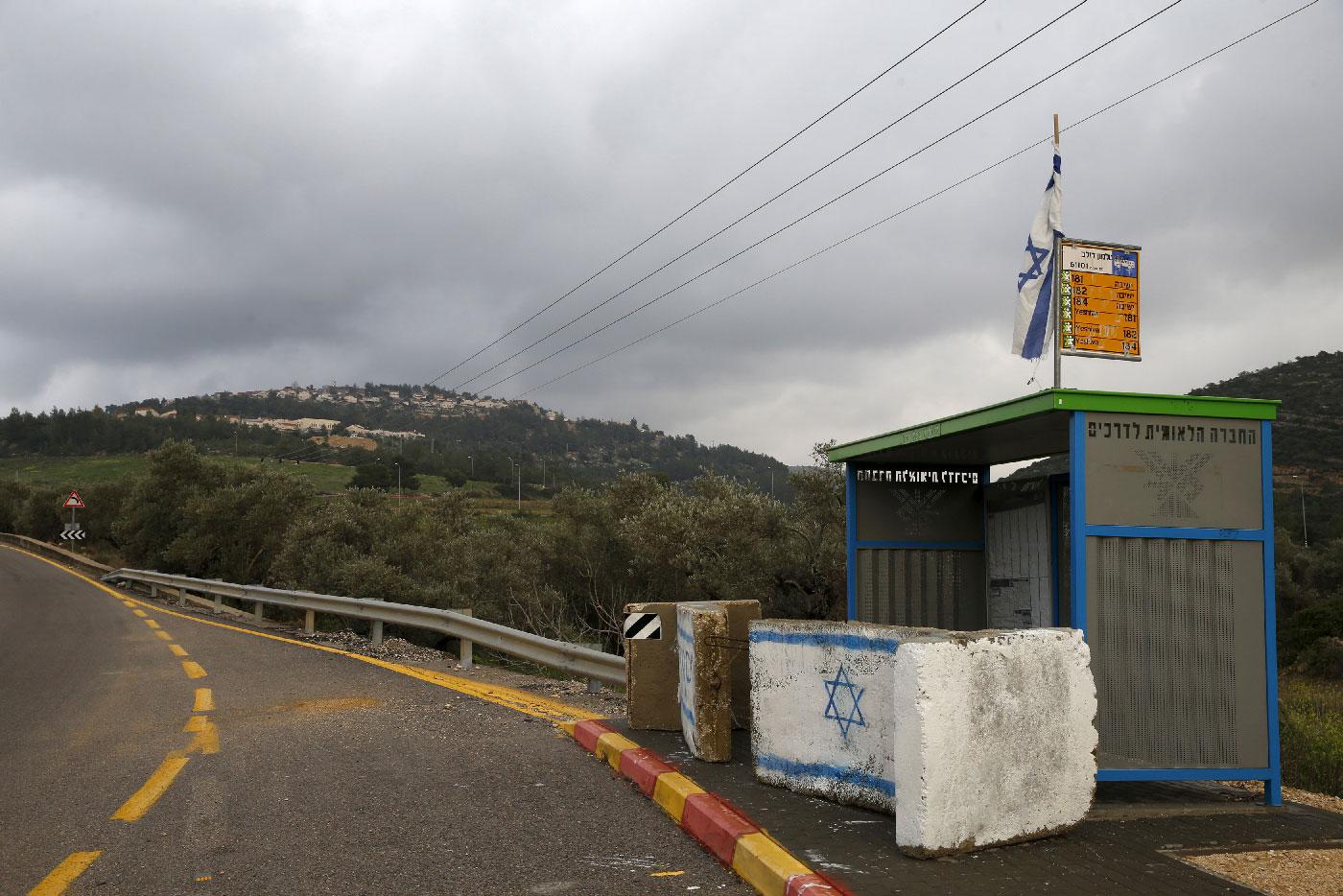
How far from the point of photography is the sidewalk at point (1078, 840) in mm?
4480

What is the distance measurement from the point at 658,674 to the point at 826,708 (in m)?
2.42

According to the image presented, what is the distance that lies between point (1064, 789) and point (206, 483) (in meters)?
40.1

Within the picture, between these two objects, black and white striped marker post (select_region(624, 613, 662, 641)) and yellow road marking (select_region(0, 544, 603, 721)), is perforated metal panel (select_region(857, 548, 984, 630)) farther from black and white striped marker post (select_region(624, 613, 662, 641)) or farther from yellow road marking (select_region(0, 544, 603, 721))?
yellow road marking (select_region(0, 544, 603, 721))

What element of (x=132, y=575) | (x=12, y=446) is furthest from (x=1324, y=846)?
(x=12, y=446)

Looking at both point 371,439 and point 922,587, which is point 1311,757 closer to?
point 922,587

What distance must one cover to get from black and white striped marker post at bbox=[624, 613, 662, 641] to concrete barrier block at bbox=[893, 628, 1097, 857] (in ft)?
10.6

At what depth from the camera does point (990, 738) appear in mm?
4918

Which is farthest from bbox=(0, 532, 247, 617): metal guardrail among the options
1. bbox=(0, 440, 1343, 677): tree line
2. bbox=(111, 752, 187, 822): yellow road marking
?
bbox=(111, 752, 187, 822): yellow road marking

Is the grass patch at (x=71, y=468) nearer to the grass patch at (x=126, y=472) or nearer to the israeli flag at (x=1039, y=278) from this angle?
the grass patch at (x=126, y=472)

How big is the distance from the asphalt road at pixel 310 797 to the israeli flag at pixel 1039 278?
5.60 m

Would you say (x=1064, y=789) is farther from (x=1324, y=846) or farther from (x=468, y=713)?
(x=468, y=713)

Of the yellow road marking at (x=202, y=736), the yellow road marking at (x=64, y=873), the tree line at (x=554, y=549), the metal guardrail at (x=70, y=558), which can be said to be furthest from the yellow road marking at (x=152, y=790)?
the metal guardrail at (x=70, y=558)

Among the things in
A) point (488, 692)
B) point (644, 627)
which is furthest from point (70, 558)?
point (644, 627)

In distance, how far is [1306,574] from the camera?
44875 mm
